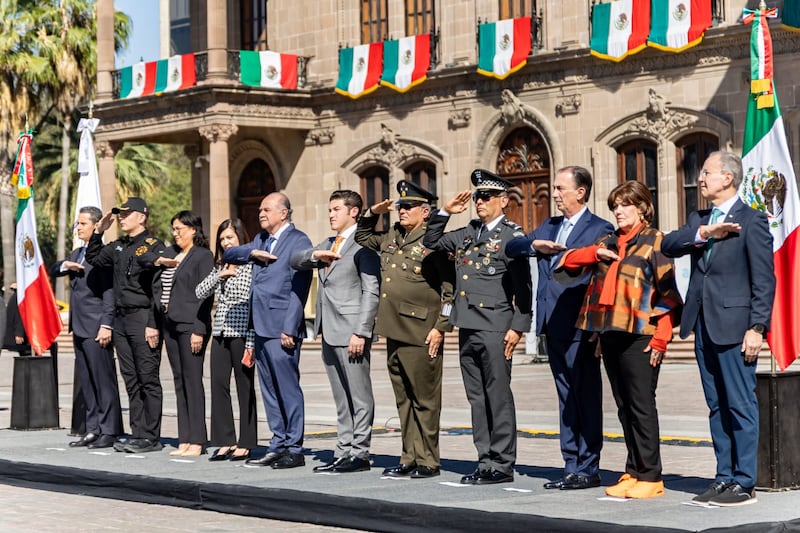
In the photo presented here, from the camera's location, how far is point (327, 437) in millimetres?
14547

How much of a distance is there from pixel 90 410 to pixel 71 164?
1411 inches

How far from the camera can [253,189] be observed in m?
39.2

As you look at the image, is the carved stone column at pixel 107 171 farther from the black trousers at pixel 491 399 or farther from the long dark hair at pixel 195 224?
the black trousers at pixel 491 399

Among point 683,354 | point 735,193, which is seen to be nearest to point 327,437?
point 735,193

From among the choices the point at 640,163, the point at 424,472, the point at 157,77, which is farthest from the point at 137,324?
the point at 157,77

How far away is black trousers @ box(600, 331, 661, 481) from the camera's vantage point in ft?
31.1

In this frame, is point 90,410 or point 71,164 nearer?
point 90,410

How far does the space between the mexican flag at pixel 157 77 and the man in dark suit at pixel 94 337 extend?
74.1 ft

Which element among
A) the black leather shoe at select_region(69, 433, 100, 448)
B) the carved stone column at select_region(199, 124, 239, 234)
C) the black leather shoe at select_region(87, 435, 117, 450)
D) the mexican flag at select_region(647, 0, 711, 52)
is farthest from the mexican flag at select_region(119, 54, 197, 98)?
the black leather shoe at select_region(87, 435, 117, 450)

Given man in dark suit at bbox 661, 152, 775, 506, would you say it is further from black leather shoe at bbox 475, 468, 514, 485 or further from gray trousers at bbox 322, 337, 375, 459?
gray trousers at bbox 322, 337, 375, 459

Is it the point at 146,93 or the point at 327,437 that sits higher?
the point at 146,93

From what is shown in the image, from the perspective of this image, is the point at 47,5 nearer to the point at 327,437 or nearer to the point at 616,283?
the point at 327,437

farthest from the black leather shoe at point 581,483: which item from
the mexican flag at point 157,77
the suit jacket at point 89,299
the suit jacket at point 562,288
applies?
the mexican flag at point 157,77

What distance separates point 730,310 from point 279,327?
3859mm
